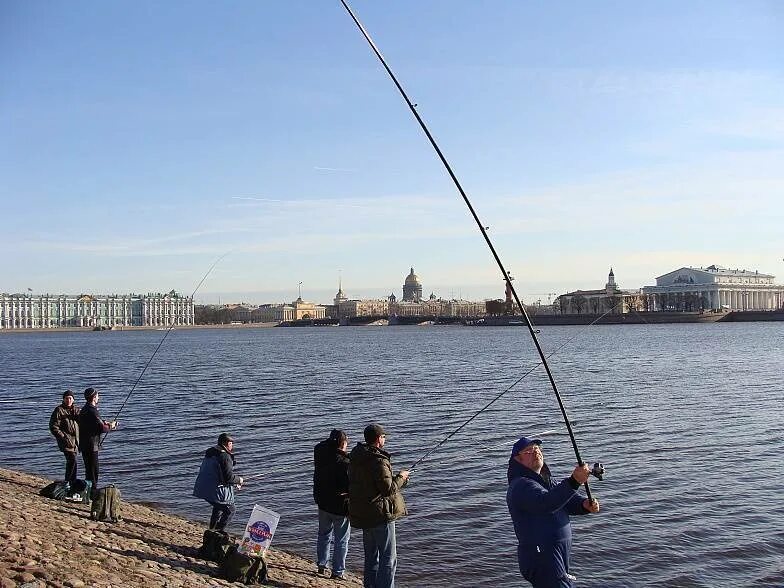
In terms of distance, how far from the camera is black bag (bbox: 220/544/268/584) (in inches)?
302

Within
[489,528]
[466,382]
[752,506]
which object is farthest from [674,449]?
[466,382]

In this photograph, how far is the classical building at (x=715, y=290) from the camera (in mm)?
158875

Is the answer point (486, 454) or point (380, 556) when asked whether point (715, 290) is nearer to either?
point (486, 454)

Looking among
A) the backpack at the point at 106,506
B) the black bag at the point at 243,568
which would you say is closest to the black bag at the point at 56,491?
the backpack at the point at 106,506

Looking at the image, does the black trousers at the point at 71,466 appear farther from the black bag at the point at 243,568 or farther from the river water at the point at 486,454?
the black bag at the point at 243,568

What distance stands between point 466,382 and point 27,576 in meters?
29.5

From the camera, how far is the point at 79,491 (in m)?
10.5

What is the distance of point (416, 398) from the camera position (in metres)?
28.0

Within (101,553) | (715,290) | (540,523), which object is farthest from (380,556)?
(715,290)

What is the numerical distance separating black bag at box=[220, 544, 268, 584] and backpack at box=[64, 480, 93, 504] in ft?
10.9

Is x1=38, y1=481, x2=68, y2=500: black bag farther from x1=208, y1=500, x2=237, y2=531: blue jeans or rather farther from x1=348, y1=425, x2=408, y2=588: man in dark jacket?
x1=348, y1=425, x2=408, y2=588: man in dark jacket

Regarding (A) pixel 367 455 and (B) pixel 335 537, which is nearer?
(A) pixel 367 455

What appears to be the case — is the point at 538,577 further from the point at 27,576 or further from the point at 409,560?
the point at 409,560

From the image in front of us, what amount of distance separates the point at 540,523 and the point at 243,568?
3.57 metres
